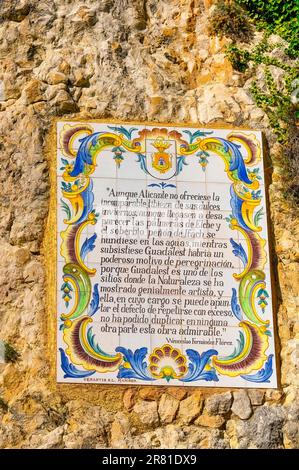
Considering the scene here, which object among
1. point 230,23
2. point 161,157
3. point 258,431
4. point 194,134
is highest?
point 230,23

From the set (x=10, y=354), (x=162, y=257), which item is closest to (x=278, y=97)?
(x=162, y=257)

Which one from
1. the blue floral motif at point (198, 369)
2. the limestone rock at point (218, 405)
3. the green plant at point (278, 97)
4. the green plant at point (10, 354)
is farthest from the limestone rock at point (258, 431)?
the green plant at point (278, 97)

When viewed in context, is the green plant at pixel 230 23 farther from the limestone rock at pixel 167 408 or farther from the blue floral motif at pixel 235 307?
the limestone rock at pixel 167 408

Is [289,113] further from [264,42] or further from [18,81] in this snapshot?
[18,81]

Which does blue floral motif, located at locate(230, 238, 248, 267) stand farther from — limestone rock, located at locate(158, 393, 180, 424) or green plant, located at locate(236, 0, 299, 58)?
green plant, located at locate(236, 0, 299, 58)

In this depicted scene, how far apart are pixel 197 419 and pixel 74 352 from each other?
1172 mm

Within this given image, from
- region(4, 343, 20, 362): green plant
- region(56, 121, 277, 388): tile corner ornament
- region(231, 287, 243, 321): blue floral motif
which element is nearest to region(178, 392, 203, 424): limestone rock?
region(56, 121, 277, 388): tile corner ornament

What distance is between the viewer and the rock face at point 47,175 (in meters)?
9.19

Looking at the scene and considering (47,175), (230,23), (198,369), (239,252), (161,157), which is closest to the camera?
(198,369)

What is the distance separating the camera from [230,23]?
11.0 meters

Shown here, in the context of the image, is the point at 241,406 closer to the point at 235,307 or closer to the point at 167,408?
the point at 167,408

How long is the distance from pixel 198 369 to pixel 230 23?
12.0ft

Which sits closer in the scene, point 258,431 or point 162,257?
point 258,431
